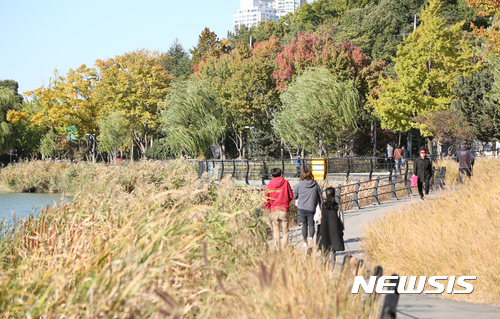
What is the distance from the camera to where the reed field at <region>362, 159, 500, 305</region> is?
6883 millimetres

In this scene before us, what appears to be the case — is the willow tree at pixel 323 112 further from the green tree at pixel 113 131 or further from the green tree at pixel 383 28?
the green tree at pixel 113 131

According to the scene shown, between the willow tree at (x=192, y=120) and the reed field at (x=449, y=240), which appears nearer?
the reed field at (x=449, y=240)

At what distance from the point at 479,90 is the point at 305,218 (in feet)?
82.8

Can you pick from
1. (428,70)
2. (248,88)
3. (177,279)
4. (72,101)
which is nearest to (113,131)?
(72,101)

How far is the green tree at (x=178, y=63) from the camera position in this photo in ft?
271

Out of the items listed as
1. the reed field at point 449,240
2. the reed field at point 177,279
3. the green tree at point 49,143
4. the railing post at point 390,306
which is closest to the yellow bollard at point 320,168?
the reed field at point 449,240

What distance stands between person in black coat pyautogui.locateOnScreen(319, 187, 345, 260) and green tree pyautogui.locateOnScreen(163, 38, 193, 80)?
2259 inches

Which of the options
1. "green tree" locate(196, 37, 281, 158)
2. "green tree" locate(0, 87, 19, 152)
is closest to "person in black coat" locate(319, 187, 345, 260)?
"green tree" locate(196, 37, 281, 158)

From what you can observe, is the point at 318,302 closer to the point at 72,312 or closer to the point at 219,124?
the point at 72,312

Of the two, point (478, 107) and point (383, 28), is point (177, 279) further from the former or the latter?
point (383, 28)

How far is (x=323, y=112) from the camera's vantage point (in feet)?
120

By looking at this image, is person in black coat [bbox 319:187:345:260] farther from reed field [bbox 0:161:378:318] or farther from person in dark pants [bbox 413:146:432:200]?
person in dark pants [bbox 413:146:432:200]

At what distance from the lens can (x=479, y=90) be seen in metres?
30.6

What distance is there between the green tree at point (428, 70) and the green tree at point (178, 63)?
33346mm
